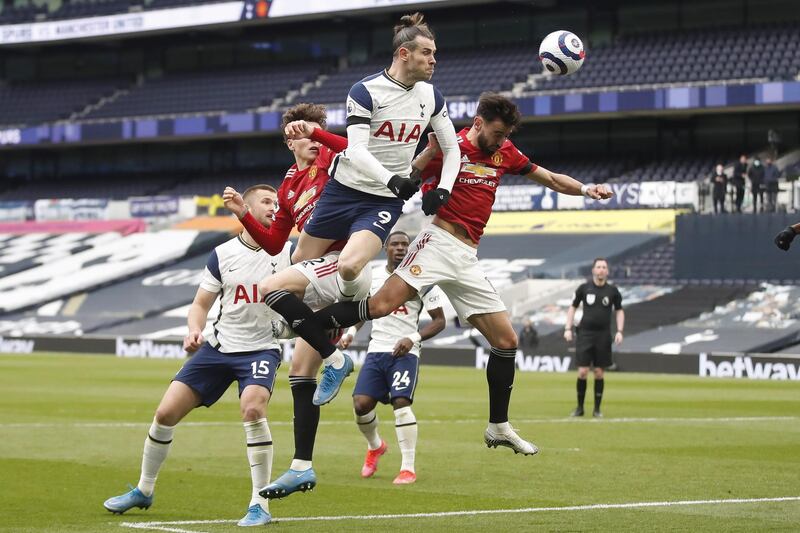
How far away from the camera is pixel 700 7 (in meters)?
51.5

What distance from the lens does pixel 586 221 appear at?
1853 inches

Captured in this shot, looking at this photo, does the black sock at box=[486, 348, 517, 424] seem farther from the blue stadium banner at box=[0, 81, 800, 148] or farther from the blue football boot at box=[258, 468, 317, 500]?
the blue stadium banner at box=[0, 81, 800, 148]

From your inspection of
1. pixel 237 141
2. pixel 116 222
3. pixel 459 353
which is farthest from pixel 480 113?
pixel 237 141

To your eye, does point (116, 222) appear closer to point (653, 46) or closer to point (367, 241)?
point (653, 46)

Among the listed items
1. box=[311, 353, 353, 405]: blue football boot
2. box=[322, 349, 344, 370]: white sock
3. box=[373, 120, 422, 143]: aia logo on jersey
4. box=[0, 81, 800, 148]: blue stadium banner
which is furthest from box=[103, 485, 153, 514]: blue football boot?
box=[0, 81, 800, 148]: blue stadium banner

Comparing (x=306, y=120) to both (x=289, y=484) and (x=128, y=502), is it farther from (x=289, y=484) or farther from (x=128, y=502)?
(x=128, y=502)

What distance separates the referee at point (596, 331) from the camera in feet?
68.6

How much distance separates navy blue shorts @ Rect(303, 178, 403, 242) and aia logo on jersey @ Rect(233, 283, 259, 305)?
620mm

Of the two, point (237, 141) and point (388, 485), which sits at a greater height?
point (237, 141)

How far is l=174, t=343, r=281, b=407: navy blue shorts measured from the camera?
1015 centimetres

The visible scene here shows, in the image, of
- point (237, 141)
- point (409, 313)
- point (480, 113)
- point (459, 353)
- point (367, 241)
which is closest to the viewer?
point (367, 241)

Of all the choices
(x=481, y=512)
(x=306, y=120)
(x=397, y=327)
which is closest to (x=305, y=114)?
(x=306, y=120)

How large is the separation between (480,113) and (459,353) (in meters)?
26.3

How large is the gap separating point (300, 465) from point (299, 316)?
110 cm
